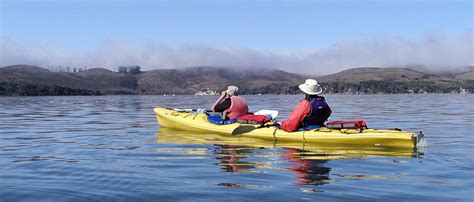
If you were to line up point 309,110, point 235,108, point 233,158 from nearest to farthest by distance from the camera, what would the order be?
1. point 233,158
2. point 309,110
3. point 235,108

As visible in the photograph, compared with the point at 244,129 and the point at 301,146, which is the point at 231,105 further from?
the point at 301,146

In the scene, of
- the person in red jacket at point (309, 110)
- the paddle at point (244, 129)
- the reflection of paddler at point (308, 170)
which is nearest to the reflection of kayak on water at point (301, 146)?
the paddle at point (244, 129)

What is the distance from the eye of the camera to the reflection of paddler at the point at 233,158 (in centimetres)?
1066

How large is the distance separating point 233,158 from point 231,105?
6153 mm

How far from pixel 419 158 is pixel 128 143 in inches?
330

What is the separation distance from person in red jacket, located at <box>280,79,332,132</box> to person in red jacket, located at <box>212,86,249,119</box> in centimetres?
308

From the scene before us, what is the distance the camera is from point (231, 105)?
59.9ft

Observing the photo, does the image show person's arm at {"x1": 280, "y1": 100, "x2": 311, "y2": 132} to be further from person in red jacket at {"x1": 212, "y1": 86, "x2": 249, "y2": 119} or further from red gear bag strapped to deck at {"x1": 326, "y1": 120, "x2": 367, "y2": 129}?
person in red jacket at {"x1": 212, "y1": 86, "x2": 249, "y2": 119}

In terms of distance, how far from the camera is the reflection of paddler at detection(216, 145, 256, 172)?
1066 cm

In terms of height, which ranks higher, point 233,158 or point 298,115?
point 298,115

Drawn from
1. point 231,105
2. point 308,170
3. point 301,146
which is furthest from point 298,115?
point 308,170

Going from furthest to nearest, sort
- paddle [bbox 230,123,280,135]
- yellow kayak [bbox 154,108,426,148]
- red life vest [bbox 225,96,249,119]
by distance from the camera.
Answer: red life vest [bbox 225,96,249,119] → paddle [bbox 230,123,280,135] → yellow kayak [bbox 154,108,426,148]

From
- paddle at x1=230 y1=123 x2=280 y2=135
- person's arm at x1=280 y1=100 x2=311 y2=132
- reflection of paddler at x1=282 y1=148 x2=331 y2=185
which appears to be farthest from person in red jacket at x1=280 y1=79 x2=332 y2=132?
reflection of paddler at x1=282 y1=148 x2=331 y2=185

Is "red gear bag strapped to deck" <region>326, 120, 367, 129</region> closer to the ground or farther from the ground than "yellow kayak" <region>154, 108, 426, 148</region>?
farther from the ground
